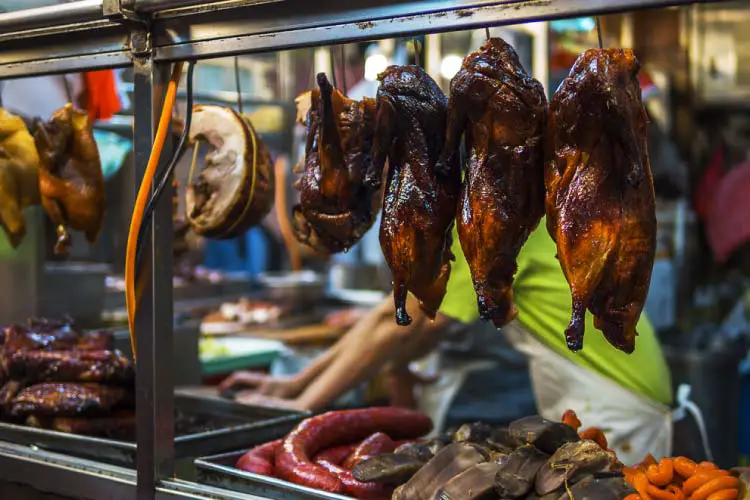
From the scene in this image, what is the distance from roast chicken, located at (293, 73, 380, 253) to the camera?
2.34m

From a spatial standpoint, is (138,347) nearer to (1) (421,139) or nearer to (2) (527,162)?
(1) (421,139)

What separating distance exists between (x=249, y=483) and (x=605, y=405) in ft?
7.26

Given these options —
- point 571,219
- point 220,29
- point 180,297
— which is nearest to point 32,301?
point 220,29

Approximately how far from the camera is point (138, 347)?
2.29m

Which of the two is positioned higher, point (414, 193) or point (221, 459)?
point (414, 193)

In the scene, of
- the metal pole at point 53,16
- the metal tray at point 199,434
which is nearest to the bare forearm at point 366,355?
the metal tray at point 199,434

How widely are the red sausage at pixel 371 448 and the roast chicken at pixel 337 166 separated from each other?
577 millimetres

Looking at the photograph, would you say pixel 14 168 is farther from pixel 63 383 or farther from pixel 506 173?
pixel 506 173

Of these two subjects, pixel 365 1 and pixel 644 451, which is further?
pixel 644 451

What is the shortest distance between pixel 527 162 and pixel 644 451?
2319 millimetres

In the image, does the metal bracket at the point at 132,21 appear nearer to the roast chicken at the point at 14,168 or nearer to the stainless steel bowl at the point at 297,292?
the roast chicken at the point at 14,168

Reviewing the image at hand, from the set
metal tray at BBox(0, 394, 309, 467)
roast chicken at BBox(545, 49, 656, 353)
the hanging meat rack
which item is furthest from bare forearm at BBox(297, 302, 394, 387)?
roast chicken at BBox(545, 49, 656, 353)

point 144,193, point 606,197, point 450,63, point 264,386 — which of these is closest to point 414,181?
point 606,197

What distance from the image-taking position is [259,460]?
2424 millimetres
